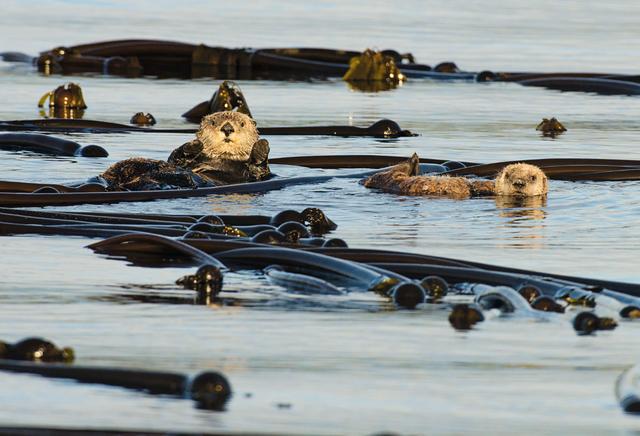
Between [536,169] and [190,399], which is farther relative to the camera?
[536,169]

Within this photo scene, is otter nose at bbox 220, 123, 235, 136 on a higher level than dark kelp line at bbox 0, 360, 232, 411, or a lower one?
higher

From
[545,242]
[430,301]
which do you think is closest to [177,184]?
[545,242]

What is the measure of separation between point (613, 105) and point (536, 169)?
5838 millimetres

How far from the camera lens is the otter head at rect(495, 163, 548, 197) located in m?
9.31

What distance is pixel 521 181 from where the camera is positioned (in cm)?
931

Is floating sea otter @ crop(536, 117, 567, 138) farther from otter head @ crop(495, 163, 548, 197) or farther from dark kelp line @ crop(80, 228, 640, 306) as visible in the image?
dark kelp line @ crop(80, 228, 640, 306)

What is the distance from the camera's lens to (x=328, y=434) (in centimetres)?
402

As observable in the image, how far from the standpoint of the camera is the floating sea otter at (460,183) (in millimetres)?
9344

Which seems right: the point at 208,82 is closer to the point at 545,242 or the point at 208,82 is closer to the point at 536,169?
the point at 536,169

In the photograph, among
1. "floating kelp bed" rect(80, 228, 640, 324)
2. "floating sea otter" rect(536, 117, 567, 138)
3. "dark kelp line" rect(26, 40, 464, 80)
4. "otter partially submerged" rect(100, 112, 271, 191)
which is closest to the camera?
"floating kelp bed" rect(80, 228, 640, 324)

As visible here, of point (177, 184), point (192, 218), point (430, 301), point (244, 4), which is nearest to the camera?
point (430, 301)

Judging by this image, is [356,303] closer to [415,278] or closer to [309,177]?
[415,278]

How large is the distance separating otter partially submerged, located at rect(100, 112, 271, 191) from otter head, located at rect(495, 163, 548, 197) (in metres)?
1.65

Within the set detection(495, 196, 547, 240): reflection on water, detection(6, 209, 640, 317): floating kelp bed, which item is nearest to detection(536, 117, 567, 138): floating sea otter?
detection(495, 196, 547, 240): reflection on water
